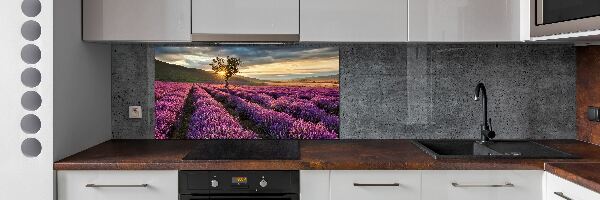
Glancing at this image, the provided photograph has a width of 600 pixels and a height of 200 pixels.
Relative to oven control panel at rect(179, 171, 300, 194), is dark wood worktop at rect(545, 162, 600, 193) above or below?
above

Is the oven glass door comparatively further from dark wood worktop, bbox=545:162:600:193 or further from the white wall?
the white wall

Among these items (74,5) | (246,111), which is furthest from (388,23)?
(74,5)

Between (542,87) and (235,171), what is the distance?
1736 mm

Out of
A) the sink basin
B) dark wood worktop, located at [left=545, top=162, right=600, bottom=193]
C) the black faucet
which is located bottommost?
dark wood worktop, located at [left=545, top=162, right=600, bottom=193]

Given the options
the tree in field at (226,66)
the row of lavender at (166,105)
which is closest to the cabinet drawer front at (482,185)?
the tree in field at (226,66)

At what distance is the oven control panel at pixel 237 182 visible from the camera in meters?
2.55

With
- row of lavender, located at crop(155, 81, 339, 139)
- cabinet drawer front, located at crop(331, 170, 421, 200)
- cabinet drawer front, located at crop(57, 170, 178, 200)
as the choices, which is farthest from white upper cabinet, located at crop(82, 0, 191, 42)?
cabinet drawer front, located at crop(331, 170, 421, 200)

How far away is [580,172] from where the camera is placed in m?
2.29

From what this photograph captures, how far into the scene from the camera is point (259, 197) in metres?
2.56

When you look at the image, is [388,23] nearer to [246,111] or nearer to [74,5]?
[246,111]

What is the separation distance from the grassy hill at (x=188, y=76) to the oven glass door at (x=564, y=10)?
141 centimetres

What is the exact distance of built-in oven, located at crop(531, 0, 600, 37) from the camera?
232cm
